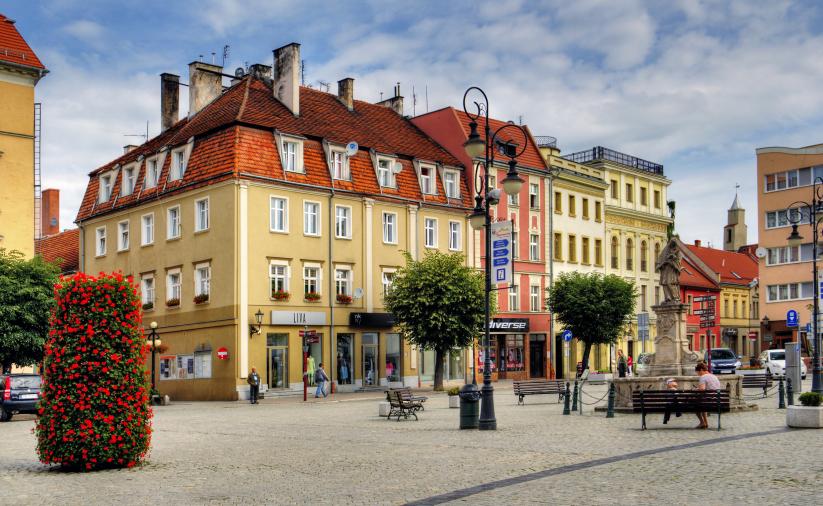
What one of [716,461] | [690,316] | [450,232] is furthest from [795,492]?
[690,316]

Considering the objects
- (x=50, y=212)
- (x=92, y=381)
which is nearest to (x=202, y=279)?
(x=92, y=381)

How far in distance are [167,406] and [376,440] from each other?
22.0m

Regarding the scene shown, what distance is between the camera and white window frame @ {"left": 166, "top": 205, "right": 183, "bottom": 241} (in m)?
47.5

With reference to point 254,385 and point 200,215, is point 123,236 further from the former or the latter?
point 254,385

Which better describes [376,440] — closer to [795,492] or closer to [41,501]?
[41,501]

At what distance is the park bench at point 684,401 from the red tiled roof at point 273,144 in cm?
2647

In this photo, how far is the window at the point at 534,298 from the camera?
59562mm

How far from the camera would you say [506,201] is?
58.2 meters

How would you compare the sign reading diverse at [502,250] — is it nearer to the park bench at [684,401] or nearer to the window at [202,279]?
the park bench at [684,401]

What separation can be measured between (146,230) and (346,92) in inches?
528

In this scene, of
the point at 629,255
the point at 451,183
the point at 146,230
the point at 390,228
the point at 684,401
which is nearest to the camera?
the point at 684,401

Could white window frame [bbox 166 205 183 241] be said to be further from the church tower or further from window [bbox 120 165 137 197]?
the church tower

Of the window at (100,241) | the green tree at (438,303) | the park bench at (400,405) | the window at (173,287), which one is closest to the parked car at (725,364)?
the green tree at (438,303)

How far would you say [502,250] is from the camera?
23.3 meters
